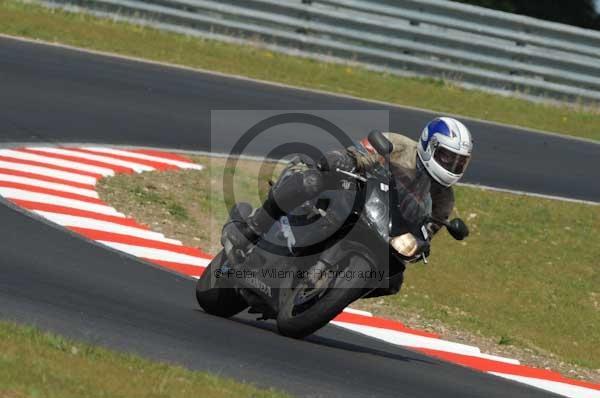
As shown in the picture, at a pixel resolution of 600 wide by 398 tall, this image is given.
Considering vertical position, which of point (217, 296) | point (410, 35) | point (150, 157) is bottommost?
point (150, 157)

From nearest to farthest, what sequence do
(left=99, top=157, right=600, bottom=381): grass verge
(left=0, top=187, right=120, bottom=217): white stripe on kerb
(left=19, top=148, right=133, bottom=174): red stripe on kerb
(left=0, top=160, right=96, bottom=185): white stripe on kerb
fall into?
(left=99, top=157, right=600, bottom=381): grass verge, (left=0, top=187, right=120, bottom=217): white stripe on kerb, (left=0, top=160, right=96, bottom=185): white stripe on kerb, (left=19, top=148, right=133, bottom=174): red stripe on kerb

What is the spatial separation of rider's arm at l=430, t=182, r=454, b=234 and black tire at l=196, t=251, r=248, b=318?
1.43 metres

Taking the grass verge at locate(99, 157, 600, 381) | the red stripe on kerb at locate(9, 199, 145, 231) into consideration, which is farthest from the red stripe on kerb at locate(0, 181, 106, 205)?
the red stripe on kerb at locate(9, 199, 145, 231)

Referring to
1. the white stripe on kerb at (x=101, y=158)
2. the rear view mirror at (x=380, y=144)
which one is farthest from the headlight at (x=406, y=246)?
the white stripe on kerb at (x=101, y=158)

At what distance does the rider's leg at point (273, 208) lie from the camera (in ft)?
25.5

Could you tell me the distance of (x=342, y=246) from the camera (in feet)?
25.6

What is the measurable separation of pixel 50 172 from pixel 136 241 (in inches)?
85.7

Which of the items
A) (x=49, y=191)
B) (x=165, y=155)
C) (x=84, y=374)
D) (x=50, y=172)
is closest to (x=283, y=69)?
(x=165, y=155)

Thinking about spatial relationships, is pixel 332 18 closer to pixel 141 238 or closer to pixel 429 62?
pixel 429 62

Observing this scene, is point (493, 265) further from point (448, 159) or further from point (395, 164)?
point (448, 159)

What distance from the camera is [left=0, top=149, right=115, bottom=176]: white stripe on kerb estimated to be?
508 inches

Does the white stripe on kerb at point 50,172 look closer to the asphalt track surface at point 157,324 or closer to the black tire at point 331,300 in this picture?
the asphalt track surface at point 157,324

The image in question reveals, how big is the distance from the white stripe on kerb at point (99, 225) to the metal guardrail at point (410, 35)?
33.3ft

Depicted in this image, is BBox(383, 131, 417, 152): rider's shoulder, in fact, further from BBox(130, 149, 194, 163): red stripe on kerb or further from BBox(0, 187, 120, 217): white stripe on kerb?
BBox(130, 149, 194, 163): red stripe on kerb
